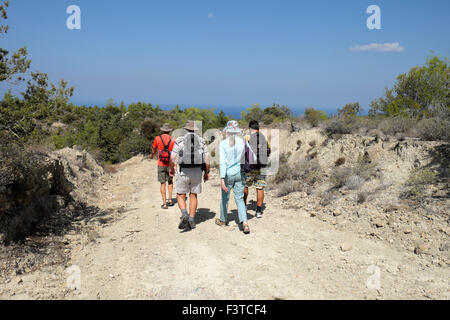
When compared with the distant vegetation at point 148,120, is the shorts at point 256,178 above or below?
below

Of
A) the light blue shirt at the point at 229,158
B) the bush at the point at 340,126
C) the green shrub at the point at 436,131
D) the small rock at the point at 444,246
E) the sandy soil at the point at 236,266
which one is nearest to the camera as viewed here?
the sandy soil at the point at 236,266

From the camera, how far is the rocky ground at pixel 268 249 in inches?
163

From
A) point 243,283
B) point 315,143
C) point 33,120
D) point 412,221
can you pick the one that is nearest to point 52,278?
point 243,283

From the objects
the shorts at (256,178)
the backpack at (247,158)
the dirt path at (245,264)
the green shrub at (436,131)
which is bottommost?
the dirt path at (245,264)

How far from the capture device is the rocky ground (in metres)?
4.13

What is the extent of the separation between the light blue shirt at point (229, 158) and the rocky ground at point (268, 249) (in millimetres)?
1241

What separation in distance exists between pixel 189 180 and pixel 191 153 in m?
0.58

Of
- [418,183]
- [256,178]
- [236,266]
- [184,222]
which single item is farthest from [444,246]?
[184,222]

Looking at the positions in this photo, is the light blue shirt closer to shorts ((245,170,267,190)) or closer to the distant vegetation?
shorts ((245,170,267,190))

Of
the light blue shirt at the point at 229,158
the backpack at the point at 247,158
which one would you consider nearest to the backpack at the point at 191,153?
the light blue shirt at the point at 229,158

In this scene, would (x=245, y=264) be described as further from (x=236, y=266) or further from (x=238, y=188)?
(x=238, y=188)

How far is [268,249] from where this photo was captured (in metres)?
5.43

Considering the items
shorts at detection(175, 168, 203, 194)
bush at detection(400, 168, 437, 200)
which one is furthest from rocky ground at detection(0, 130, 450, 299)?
shorts at detection(175, 168, 203, 194)

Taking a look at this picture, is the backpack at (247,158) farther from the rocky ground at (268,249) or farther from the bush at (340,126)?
the bush at (340,126)
